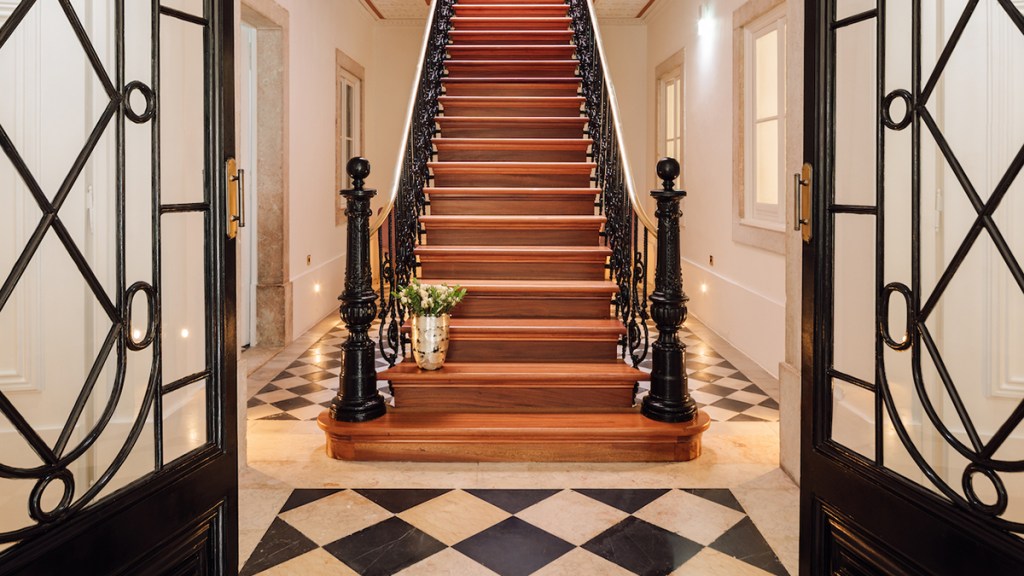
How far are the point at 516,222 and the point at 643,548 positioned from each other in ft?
8.49

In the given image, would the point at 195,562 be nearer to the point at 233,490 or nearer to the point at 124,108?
the point at 233,490

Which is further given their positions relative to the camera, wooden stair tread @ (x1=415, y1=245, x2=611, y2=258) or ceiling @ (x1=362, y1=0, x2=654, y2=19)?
ceiling @ (x1=362, y1=0, x2=654, y2=19)

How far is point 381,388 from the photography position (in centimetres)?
439

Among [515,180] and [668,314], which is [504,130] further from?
[668,314]

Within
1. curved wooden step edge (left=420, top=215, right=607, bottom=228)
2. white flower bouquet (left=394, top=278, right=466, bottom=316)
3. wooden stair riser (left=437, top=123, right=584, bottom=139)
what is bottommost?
white flower bouquet (left=394, top=278, right=466, bottom=316)

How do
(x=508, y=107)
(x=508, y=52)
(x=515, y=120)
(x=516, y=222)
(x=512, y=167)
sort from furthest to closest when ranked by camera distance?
(x=508, y=52) → (x=508, y=107) → (x=515, y=120) → (x=512, y=167) → (x=516, y=222)

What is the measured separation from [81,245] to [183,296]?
0.35 m

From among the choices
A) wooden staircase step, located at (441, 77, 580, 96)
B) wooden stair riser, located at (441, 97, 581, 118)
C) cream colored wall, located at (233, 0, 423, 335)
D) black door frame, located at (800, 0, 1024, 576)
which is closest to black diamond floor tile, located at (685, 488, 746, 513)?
black door frame, located at (800, 0, 1024, 576)

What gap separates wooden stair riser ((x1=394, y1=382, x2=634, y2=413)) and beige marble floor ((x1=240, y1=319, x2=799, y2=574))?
1.26ft

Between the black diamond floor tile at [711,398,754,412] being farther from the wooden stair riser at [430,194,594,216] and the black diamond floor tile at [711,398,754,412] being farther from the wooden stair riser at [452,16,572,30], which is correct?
the wooden stair riser at [452,16,572,30]

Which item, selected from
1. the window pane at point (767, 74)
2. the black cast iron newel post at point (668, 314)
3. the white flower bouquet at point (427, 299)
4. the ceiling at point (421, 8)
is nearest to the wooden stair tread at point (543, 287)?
the white flower bouquet at point (427, 299)

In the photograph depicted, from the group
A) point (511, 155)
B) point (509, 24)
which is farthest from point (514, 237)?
point (509, 24)

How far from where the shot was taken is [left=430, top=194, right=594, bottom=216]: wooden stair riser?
16.7 ft

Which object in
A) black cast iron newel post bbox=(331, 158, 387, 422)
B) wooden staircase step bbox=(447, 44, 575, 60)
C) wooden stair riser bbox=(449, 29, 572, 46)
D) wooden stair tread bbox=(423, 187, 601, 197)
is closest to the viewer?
black cast iron newel post bbox=(331, 158, 387, 422)
